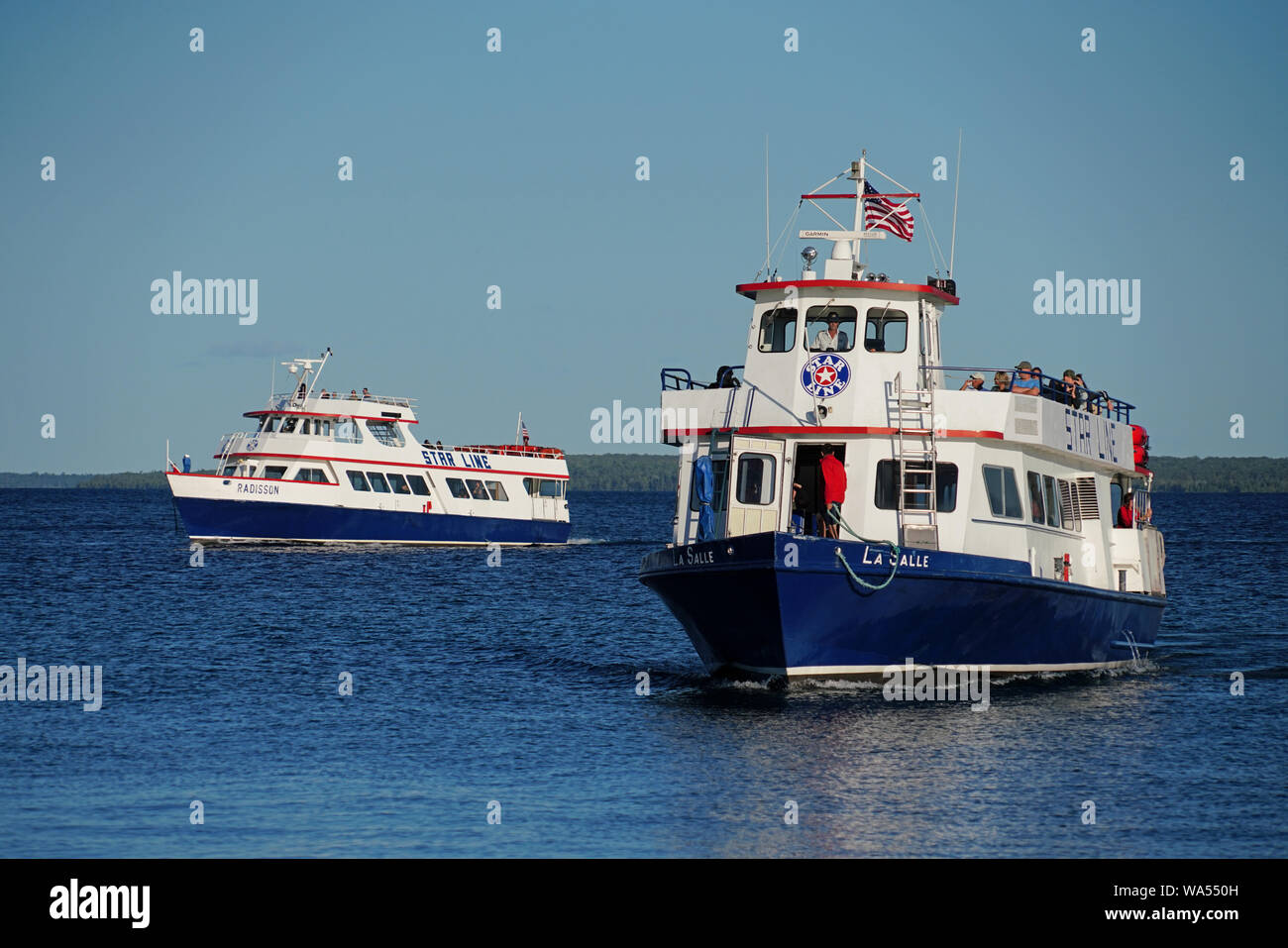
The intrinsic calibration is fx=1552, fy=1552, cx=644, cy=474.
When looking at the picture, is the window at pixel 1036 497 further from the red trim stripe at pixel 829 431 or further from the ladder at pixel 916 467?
the ladder at pixel 916 467

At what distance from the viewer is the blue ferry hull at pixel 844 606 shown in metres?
21.1

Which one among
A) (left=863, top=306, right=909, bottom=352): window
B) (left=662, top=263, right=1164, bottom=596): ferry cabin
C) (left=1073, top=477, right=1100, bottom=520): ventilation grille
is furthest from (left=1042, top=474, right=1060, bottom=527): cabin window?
(left=863, top=306, right=909, bottom=352): window

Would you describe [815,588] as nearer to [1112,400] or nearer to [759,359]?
[759,359]

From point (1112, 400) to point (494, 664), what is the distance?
41.2ft

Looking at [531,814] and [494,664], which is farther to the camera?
[494,664]

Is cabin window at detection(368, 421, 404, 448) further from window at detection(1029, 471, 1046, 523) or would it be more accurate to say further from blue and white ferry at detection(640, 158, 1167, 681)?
window at detection(1029, 471, 1046, 523)

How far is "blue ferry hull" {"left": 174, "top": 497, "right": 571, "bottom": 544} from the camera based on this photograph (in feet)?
204

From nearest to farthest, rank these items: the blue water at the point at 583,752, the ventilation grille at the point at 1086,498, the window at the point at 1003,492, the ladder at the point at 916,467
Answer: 1. the blue water at the point at 583,752
2. the ladder at the point at 916,467
3. the window at the point at 1003,492
4. the ventilation grille at the point at 1086,498

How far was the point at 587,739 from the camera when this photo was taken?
2047cm

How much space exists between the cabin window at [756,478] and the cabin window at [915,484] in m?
1.63

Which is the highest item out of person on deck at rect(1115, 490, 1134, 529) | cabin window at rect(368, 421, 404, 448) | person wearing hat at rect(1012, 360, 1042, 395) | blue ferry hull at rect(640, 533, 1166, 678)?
cabin window at rect(368, 421, 404, 448)

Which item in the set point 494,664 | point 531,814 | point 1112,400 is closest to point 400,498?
point 494,664

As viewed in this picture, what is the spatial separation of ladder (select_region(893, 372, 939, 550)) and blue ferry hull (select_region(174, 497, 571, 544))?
1696 inches

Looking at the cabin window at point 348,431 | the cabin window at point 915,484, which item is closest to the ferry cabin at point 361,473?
the cabin window at point 348,431
